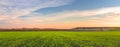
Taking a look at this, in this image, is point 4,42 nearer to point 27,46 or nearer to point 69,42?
point 27,46

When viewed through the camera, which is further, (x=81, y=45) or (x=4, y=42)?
(x=4, y=42)

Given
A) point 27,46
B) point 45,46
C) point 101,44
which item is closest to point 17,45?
point 27,46

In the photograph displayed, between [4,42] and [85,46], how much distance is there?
10.2 meters

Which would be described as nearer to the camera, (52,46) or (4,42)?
(52,46)

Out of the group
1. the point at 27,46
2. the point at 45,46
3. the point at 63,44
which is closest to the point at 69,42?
the point at 63,44

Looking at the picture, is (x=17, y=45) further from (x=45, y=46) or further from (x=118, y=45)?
(x=118, y=45)

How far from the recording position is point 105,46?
1020 inches

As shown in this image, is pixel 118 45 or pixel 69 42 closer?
pixel 118 45

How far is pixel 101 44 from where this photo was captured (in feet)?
87.6

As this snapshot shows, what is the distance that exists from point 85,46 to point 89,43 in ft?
5.33

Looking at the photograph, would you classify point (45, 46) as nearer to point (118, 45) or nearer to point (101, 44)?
point (101, 44)

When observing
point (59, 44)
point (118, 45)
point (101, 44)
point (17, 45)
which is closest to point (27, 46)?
point (17, 45)

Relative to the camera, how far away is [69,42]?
1101 inches

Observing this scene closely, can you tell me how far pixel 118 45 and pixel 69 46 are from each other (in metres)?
5.52
